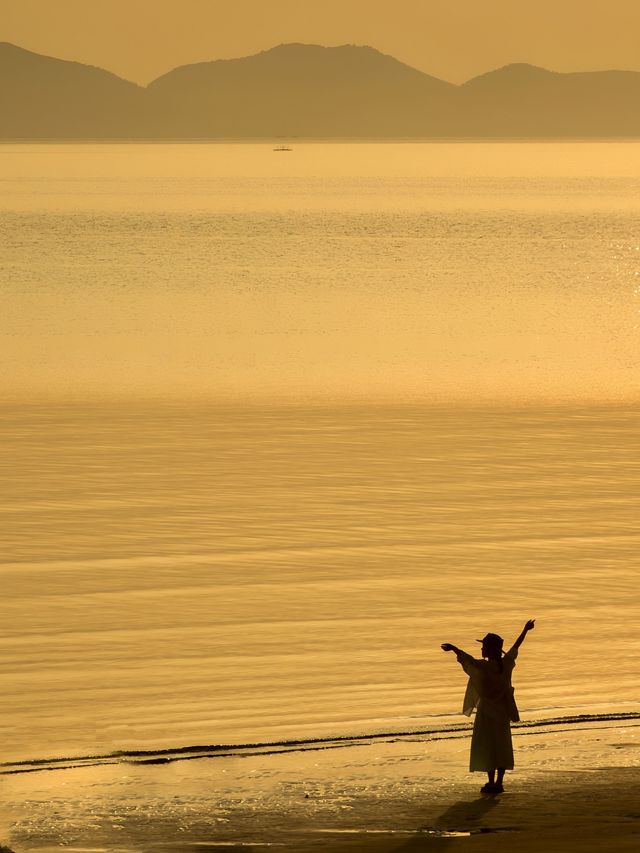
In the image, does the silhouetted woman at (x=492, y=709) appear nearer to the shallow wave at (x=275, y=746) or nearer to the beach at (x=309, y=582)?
the beach at (x=309, y=582)

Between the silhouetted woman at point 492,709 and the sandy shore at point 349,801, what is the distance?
0.57ft

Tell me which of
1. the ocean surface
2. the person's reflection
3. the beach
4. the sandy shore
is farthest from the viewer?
the ocean surface

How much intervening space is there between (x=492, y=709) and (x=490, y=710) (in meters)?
0.02

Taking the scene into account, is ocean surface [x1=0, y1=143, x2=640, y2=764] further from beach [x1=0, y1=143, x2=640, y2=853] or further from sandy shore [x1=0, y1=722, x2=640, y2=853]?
sandy shore [x1=0, y1=722, x2=640, y2=853]

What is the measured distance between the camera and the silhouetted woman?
9938mm

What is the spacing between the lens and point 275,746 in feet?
38.0

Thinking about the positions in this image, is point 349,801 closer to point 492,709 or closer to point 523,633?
point 492,709

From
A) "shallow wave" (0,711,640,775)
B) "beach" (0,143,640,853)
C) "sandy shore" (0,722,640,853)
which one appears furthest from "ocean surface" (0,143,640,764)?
"sandy shore" (0,722,640,853)

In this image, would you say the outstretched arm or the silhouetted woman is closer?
the outstretched arm

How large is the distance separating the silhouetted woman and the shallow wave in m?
1.54

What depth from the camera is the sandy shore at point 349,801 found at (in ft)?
30.0

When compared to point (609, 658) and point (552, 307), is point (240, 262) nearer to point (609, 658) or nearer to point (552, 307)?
point (552, 307)

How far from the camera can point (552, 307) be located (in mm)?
57094

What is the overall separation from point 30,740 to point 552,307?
46205 mm
